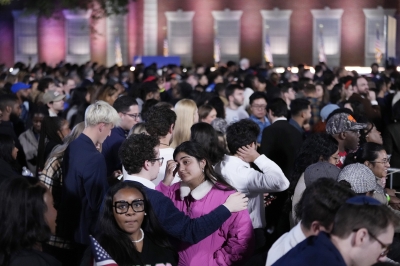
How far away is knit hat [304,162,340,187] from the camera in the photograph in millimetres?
6411

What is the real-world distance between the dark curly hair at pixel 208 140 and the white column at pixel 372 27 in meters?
27.9

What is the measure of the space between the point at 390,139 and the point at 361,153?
290 cm

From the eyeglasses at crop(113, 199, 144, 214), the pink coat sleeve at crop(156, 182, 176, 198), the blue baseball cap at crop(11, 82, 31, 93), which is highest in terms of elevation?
the eyeglasses at crop(113, 199, 144, 214)

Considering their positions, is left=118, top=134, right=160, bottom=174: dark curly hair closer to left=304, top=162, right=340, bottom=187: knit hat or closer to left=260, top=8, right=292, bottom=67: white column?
left=304, top=162, right=340, bottom=187: knit hat

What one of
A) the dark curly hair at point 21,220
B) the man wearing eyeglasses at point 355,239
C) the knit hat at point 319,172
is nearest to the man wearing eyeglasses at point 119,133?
the knit hat at point 319,172

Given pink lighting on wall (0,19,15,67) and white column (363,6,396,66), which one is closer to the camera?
white column (363,6,396,66)

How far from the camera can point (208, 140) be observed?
Answer: 24.7 ft

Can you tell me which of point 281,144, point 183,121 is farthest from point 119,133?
point 281,144

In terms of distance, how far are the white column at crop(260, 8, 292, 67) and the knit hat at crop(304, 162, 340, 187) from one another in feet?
96.0

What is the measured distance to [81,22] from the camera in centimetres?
3628

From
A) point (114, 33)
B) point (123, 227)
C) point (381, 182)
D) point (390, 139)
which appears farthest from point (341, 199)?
point (114, 33)

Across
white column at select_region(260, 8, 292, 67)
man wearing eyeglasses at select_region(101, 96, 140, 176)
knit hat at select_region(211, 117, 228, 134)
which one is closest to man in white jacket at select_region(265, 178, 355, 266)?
man wearing eyeglasses at select_region(101, 96, 140, 176)

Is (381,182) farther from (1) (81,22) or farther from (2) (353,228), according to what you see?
(1) (81,22)

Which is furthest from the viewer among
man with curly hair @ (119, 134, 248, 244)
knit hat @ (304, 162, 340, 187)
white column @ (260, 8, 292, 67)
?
white column @ (260, 8, 292, 67)
